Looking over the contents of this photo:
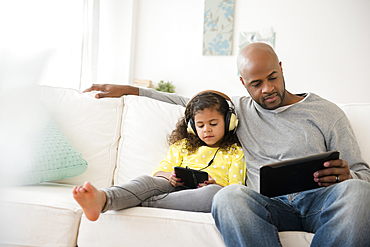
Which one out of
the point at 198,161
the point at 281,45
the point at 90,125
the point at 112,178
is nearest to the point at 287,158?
the point at 198,161

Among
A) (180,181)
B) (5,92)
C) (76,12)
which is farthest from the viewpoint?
(76,12)

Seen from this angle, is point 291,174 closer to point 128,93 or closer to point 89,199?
point 89,199

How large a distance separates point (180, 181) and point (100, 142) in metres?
0.55

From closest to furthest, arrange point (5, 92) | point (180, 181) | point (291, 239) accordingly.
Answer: point (5, 92), point (291, 239), point (180, 181)

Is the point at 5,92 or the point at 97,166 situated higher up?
the point at 5,92

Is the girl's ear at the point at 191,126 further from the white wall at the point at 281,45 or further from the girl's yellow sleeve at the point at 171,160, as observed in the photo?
the white wall at the point at 281,45

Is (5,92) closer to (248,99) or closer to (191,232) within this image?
(191,232)

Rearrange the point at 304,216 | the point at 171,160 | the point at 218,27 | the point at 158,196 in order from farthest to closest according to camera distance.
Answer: the point at 218,27 < the point at 171,160 < the point at 158,196 < the point at 304,216

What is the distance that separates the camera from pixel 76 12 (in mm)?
3191

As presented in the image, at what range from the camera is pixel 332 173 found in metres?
0.97

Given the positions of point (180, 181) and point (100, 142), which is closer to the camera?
point (180, 181)

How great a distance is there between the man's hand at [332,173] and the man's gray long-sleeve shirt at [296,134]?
0.51 feet

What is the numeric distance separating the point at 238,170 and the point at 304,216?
340 mm

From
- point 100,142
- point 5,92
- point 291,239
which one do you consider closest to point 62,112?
point 100,142
